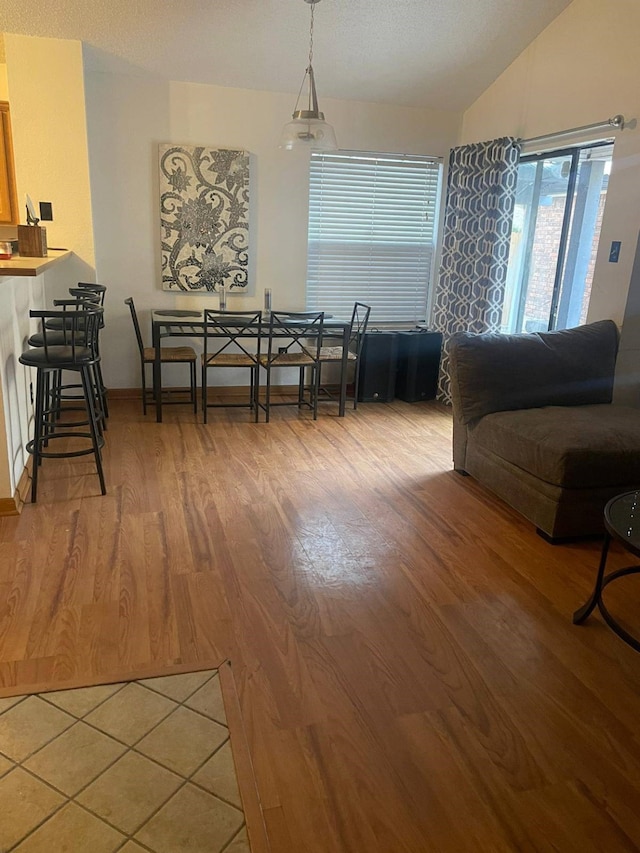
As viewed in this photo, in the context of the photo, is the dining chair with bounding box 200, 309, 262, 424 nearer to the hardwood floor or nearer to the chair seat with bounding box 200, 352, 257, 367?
the chair seat with bounding box 200, 352, 257, 367

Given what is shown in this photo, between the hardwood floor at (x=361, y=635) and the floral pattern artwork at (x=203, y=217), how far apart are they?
78.3 inches

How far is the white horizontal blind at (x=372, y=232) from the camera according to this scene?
5.38 metres

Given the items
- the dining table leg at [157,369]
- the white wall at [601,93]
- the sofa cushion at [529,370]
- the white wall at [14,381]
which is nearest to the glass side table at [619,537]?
the sofa cushion at [529,370]

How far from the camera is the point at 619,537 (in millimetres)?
2016

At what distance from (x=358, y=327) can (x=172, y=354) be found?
1628 mm

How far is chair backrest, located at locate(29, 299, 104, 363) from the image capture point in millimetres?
3043

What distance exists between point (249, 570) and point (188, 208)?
341cm

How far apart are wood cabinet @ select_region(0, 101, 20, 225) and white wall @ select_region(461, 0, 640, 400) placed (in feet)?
12.3

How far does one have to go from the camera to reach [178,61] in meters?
4.54

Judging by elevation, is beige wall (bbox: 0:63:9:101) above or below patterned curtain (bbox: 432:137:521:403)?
above

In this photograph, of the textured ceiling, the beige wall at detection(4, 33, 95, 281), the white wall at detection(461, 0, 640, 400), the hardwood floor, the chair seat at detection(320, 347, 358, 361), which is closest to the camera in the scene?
the hardwood floor

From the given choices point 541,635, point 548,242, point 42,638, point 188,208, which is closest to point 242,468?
point 42,638

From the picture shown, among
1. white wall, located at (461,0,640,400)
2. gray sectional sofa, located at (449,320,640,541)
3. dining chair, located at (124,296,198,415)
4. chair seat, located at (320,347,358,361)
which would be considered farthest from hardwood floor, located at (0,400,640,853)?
white wall, located at (461,0,640,400)

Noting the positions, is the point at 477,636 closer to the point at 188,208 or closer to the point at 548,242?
the point at 548,242
